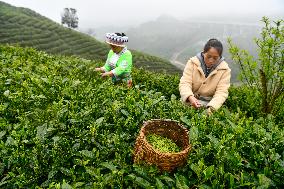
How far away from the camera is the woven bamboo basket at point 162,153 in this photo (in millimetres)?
2680

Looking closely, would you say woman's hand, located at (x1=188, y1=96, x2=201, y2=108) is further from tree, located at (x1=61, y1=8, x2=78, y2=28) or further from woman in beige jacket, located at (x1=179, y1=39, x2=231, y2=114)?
tree, located at (x1=61, y1=8, x2=78, y2=28)

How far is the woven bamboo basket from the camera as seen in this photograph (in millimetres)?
2680

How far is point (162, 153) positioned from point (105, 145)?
0.70 metres

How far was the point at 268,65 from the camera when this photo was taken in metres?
6.20

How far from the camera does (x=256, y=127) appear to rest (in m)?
3.70

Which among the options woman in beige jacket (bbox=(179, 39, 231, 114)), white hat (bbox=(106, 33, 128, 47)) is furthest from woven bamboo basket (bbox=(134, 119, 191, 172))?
white hat (bbox=(106, 33, 128, 47))

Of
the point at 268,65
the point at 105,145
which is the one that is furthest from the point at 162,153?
the point at 268,65

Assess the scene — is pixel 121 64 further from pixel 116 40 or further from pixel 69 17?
pixel 69 17

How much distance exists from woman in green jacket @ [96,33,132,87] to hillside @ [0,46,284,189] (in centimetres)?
171

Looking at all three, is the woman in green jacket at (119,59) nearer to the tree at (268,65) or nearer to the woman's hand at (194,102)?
the woman's hand at (194,102)

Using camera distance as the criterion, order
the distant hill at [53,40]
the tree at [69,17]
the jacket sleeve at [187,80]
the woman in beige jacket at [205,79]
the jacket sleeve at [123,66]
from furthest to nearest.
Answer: the tree at [69,17]
the distant hill at [53,40]
the jacket sleeve at [123,66]
the jacket sleeve at [187,80]
the woman in beige jacket at [205,79]

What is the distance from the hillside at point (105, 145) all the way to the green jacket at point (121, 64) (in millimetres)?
1698

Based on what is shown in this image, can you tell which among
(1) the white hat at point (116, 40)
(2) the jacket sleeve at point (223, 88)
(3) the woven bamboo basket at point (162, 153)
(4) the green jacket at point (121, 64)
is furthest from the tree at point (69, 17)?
(3) the woven bamboo basket at point (162, 153)

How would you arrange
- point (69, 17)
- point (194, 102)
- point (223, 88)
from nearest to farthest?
point (194, 102) → point (223, 88) → point (69, 17)
